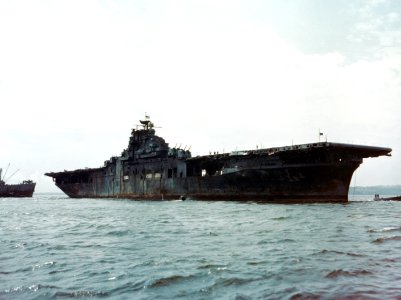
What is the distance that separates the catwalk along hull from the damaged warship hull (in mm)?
40552

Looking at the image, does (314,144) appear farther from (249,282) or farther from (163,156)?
(249,282)

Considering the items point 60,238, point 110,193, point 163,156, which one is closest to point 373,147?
point 163,156

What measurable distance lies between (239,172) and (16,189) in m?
69.4

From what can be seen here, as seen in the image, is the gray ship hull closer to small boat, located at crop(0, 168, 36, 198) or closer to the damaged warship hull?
the damaged warship hull

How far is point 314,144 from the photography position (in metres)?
33.2

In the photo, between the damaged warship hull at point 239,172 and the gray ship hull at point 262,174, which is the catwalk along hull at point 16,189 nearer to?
the damaged warship hull at point 239,172

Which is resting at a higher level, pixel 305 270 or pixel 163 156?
pixel 163 156

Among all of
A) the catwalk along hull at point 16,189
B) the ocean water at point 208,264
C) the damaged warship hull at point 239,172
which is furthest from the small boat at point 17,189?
the ocean water at point 208,264

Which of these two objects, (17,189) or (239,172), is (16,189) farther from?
(239,172)

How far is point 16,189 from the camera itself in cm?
8919

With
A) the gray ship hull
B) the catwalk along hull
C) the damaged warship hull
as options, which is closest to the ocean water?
the gray ship hull

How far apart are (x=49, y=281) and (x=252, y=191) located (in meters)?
31.1

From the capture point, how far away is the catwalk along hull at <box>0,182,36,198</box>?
88.5m

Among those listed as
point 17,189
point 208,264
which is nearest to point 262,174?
point 208,264
